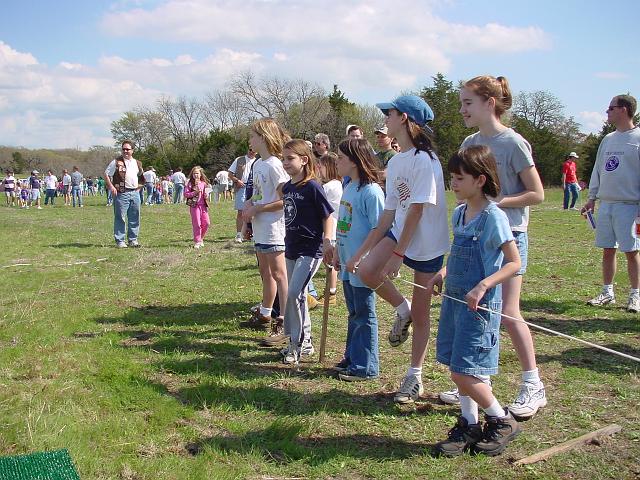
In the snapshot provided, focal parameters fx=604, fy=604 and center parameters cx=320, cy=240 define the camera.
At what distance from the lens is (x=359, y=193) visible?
4.80 meters

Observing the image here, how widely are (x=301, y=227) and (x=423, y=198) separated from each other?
1.48 m

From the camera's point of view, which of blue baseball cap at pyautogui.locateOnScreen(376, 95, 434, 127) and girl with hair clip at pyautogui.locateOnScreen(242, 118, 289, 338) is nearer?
blue baseball cap at pyautogui.locateOnScreen(376, 95, 434, 127)

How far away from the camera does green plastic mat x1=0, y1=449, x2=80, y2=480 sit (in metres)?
3.06

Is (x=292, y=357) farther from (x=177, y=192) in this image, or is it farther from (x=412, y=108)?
(x=177, y=192)

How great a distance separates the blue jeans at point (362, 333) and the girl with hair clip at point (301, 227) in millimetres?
474

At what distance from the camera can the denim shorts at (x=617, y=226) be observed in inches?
265

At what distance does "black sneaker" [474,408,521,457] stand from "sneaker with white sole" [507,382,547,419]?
0.37 metres

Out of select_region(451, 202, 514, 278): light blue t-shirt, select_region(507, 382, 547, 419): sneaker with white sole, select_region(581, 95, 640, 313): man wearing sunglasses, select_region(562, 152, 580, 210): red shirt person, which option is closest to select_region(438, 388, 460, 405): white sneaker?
select_region(507, 382, 547, 419): sneaker with white sole

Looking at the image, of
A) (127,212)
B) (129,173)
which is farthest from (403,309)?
(127,212)

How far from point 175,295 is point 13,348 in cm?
284

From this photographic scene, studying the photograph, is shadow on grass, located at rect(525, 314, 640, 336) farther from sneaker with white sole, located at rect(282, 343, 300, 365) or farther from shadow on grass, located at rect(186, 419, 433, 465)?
shadow on grass, located at rect(186, 419, 433, 465)

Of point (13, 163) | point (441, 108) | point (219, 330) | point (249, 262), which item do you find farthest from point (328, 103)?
point (219, 330)

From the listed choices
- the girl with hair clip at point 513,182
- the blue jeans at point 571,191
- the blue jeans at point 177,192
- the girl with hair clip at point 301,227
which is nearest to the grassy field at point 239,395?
the girl with hair clip at point 513,182

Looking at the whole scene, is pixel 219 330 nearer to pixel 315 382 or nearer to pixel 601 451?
pixel 315 382
